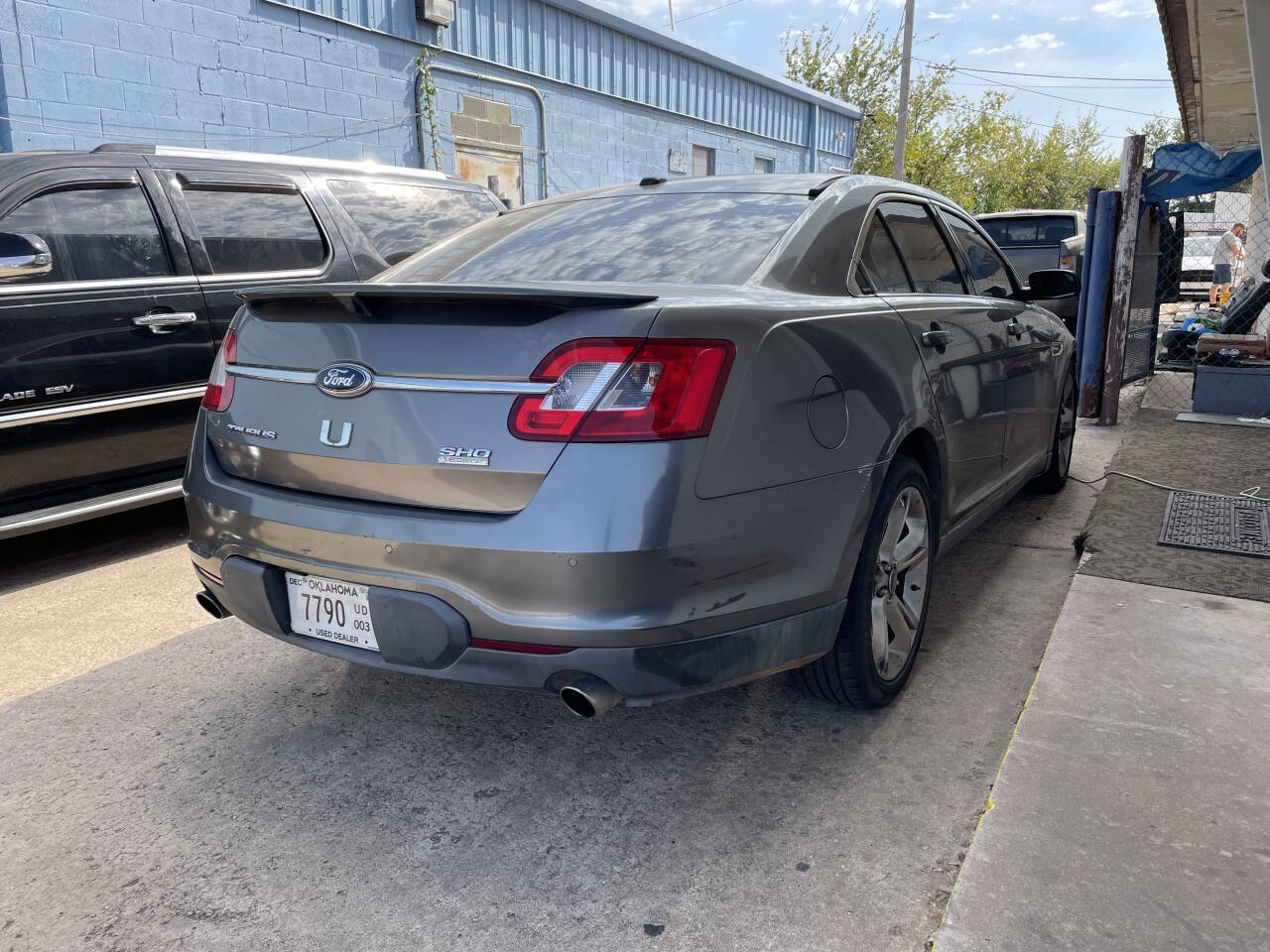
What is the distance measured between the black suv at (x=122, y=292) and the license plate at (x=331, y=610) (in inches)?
87.4

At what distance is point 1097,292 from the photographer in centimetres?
747

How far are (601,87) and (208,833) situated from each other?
12.0 m

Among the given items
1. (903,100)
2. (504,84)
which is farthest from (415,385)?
(903,100)

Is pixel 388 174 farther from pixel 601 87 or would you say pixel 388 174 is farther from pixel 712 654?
pixel 601 87

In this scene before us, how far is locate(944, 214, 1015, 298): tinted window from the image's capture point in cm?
402

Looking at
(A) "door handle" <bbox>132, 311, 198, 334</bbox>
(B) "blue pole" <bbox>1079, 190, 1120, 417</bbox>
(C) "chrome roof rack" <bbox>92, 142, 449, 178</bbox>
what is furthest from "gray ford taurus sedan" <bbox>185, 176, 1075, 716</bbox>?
(B) "blue pole" <bbox>1079, 190, 1120, 417</bbox>

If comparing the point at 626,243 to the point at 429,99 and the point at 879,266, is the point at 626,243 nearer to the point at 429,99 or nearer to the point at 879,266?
the point at 879,266

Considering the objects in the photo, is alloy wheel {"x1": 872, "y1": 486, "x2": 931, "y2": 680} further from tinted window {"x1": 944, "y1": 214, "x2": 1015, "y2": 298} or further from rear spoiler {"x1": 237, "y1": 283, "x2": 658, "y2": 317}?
tinted window {"x1": 944, "y1": 214, "x2": 1015, "y2": 298}

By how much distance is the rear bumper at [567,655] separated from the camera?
2.12 metres

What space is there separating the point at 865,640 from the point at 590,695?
3.01 feet

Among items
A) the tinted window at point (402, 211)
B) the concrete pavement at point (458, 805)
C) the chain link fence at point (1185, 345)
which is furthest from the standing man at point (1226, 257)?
the concrete pavement at point (458, 805)

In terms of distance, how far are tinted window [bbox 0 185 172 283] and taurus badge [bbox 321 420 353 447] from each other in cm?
246

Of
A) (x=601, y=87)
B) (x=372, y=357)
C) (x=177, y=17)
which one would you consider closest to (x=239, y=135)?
(x=177, y=17)

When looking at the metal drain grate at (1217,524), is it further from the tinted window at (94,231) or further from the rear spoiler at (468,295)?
the tinted window at (94,231)
